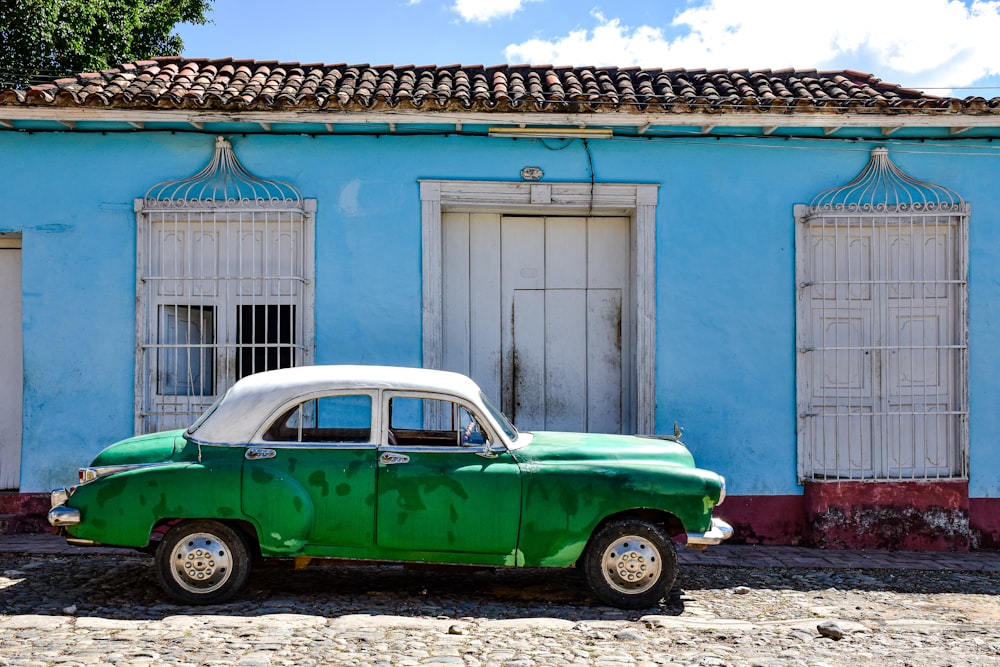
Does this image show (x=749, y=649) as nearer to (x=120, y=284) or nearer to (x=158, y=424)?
(x=158, y=424)

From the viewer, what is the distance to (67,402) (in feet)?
24.2

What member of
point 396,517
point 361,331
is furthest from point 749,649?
point 361,331

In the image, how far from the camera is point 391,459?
5328 millimetres

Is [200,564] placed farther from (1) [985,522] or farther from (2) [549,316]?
(1) [985,522]

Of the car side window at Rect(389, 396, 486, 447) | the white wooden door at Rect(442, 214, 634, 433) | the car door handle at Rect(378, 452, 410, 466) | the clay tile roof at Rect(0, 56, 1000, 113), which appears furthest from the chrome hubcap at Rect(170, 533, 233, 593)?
the clay tile roof at Rect(0, 56, 1000, 113)

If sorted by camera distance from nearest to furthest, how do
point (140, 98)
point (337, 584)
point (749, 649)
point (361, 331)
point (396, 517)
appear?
point (749, 649), point (396, 517), point (337, 584), point (140, 98), point (361, 331)

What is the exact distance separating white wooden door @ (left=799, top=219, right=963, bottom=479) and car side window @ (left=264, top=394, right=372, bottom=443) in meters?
3.98

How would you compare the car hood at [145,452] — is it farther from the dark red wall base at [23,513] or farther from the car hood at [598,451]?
the dark red wall base at [23,513]

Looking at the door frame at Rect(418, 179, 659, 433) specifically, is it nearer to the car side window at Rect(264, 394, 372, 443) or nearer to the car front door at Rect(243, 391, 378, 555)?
the car side window at Rect(264, 394, 372, 443)

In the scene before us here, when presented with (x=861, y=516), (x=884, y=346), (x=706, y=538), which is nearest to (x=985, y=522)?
(x=861, y=516)

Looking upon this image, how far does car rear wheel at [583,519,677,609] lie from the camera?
5.34 m

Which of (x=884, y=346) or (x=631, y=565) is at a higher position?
(x=884, y=346)

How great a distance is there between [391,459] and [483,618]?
40.9 inches

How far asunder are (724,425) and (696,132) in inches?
95.7
